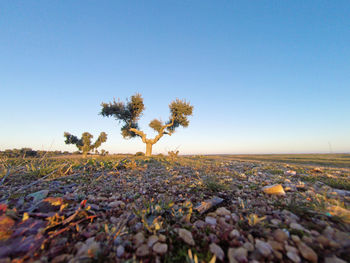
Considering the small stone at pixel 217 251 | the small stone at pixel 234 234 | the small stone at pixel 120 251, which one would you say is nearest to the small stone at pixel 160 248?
the small stone at pixel 120 251

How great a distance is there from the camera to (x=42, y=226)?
141 cm

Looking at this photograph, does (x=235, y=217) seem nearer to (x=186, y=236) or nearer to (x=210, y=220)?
(x=210, y=220)

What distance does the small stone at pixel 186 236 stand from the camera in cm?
132

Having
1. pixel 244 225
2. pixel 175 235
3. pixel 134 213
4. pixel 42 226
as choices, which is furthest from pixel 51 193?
pixel 244 225

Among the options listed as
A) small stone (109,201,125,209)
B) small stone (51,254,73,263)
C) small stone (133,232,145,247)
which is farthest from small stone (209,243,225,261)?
small stone (109,201,125,209)

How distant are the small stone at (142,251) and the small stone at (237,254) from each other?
0.71m

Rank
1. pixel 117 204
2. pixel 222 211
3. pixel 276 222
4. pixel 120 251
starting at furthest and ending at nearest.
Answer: pixel 117 204 → pixel 222 211 → pixel 276 222 → pixel 120 251

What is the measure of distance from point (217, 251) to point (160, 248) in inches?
20.1

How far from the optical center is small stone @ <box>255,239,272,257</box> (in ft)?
3.87

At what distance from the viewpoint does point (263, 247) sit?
124 centimetres

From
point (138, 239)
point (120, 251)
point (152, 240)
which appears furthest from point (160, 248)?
point (120, 251)

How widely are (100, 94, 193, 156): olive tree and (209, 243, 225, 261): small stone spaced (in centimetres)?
1999

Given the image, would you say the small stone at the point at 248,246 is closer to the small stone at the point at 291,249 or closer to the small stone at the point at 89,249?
the small stone at the point at 291,249

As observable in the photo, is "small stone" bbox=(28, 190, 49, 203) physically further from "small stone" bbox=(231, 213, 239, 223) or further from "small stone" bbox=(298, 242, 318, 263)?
"small stone" bbox=(298, 242, 318, 263)
